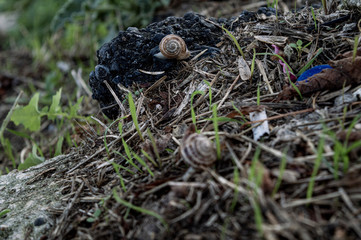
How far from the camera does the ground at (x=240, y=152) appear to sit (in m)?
1.18

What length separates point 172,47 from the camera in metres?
2.12

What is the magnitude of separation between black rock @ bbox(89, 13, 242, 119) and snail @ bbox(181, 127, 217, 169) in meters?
1.01

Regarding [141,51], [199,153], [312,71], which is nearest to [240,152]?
[199,153]

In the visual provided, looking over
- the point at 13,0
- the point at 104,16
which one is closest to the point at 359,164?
the point at 104,16

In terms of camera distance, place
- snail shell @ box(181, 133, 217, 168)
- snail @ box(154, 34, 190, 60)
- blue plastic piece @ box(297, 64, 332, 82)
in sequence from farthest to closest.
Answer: snail @ box(154, 34, 190, 60) < blue plastic piece @ box(297, 64, 332, 82) < snail shell @ box(181, 133, 217, 168)

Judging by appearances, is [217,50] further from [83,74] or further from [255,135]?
[83,74]

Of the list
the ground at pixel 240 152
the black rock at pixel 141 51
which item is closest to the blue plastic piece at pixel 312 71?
the ground at pixel 240 152

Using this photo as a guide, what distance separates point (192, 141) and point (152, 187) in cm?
31

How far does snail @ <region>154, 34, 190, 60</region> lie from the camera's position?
212cm

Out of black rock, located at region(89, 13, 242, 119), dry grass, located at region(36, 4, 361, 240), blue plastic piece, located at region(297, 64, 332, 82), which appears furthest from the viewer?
black rock, located at region(89, 13, 242, 119)

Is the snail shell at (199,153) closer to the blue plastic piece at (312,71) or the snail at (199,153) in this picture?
the snail at (199,153)

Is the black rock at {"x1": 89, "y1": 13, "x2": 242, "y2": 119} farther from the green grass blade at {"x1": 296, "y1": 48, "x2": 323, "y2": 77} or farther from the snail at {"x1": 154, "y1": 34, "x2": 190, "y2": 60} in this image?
the green grass blade at {"x1": 296, "y1": 48, "x2": 323, "y2": 77}

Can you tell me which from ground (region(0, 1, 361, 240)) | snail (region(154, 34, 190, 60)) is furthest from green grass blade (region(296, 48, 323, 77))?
snail (region(154, 34, 190, 60))

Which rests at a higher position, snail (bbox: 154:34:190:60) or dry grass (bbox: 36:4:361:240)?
snail (bbox: 154:34:190:60)
